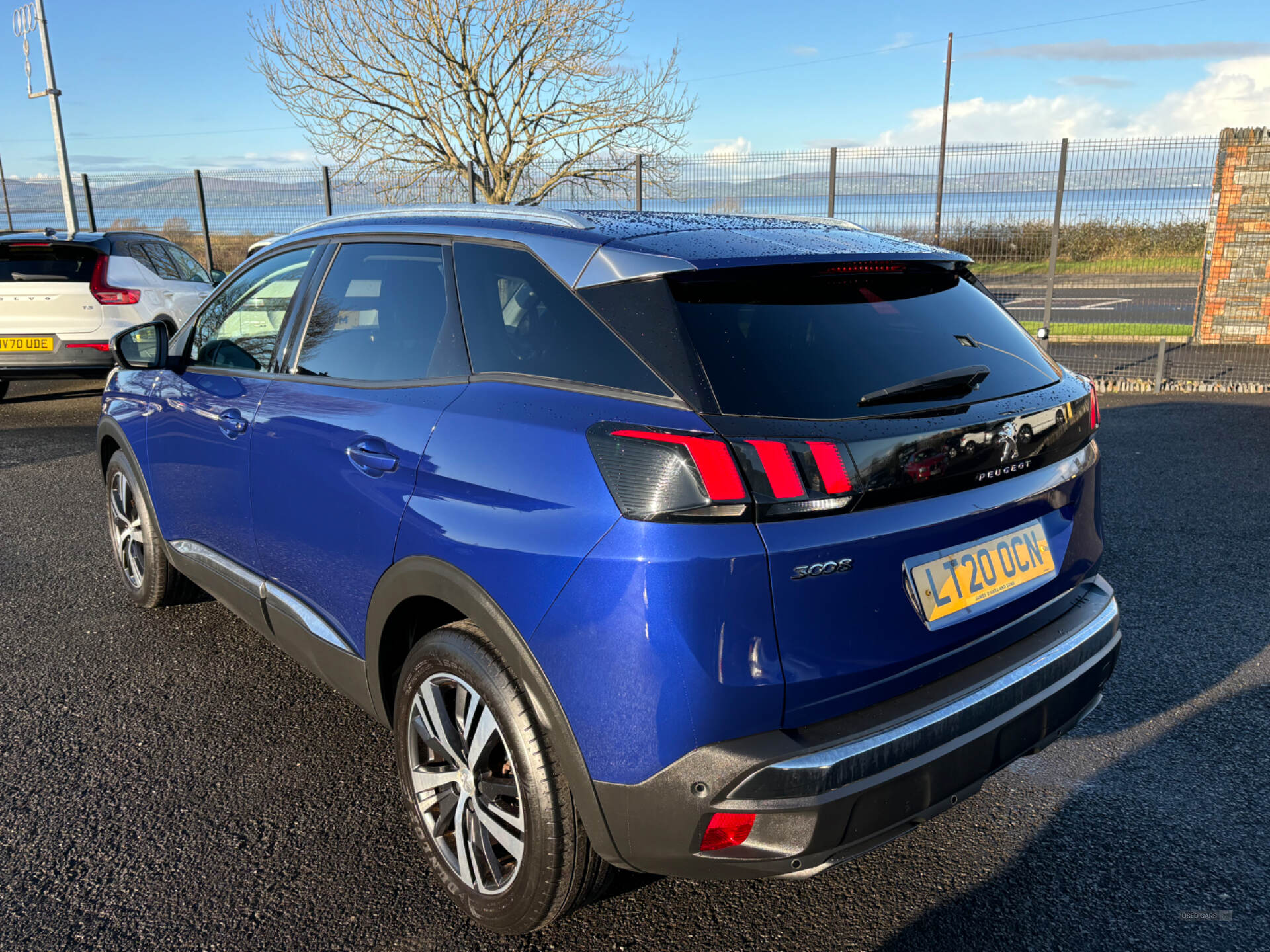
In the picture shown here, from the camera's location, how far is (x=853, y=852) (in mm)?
1864

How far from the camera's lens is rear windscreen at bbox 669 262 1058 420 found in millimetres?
1920

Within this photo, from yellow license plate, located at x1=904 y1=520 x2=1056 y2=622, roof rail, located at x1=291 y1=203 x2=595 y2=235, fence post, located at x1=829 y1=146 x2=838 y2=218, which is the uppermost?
fence post, located at x1=829 y1=146 x2=838 y2=218

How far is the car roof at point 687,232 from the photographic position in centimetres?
215

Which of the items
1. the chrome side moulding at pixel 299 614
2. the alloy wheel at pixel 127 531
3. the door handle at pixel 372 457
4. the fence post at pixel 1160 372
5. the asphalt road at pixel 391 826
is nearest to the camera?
the asphalt road at pixel 391 826

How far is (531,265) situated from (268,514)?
4.29ft

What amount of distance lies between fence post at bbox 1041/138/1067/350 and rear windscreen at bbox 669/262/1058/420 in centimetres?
993

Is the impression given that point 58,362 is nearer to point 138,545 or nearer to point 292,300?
point 138,545

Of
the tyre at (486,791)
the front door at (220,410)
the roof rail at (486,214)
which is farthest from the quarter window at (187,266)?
the tyre at (486,791)

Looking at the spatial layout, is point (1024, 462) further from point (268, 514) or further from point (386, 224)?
point (268, 514)

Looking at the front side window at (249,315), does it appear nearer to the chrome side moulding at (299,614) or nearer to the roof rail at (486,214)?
the roof rail at (486,214)

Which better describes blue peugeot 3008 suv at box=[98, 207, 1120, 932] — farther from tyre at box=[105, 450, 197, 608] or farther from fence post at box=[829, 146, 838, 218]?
fence post at box=[829, 146, 838, 218]

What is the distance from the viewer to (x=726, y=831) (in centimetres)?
179

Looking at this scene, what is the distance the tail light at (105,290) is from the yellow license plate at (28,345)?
0.60m

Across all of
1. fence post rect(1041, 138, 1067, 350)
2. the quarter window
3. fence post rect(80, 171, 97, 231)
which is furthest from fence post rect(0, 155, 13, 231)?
fence post rect(1041, 138, 1067, 350)
